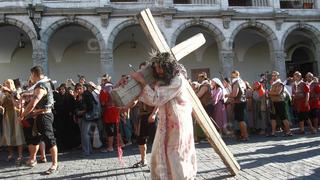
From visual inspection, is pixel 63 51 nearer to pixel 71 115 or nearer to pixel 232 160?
pixel 71 115

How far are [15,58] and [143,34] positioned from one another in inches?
236

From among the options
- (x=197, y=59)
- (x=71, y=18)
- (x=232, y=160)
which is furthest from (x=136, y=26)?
(x=232, y=160)

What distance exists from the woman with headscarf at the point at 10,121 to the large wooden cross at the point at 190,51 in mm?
4606

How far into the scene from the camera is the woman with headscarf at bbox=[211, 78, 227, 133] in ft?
35.5

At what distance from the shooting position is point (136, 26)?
1808 cm

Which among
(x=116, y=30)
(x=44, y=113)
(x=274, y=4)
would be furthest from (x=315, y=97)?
(x=274, y=4)

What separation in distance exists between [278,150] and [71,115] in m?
5.13

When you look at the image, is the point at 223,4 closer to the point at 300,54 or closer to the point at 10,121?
the point at 300,54

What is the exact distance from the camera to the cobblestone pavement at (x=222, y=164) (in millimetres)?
6531

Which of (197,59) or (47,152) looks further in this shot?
(197,59)

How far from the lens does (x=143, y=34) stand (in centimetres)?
1934

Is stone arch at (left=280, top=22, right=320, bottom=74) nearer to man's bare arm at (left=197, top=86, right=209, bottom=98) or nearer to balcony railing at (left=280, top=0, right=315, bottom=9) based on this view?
balcony railing at (left=280, top=0, right=315, bottom=9)

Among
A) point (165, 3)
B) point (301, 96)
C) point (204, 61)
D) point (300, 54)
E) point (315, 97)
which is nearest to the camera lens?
point (301, 96)

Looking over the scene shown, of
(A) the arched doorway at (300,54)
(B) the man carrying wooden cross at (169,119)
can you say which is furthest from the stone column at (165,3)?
(B) the man carrying wooden cross at (169,119)
